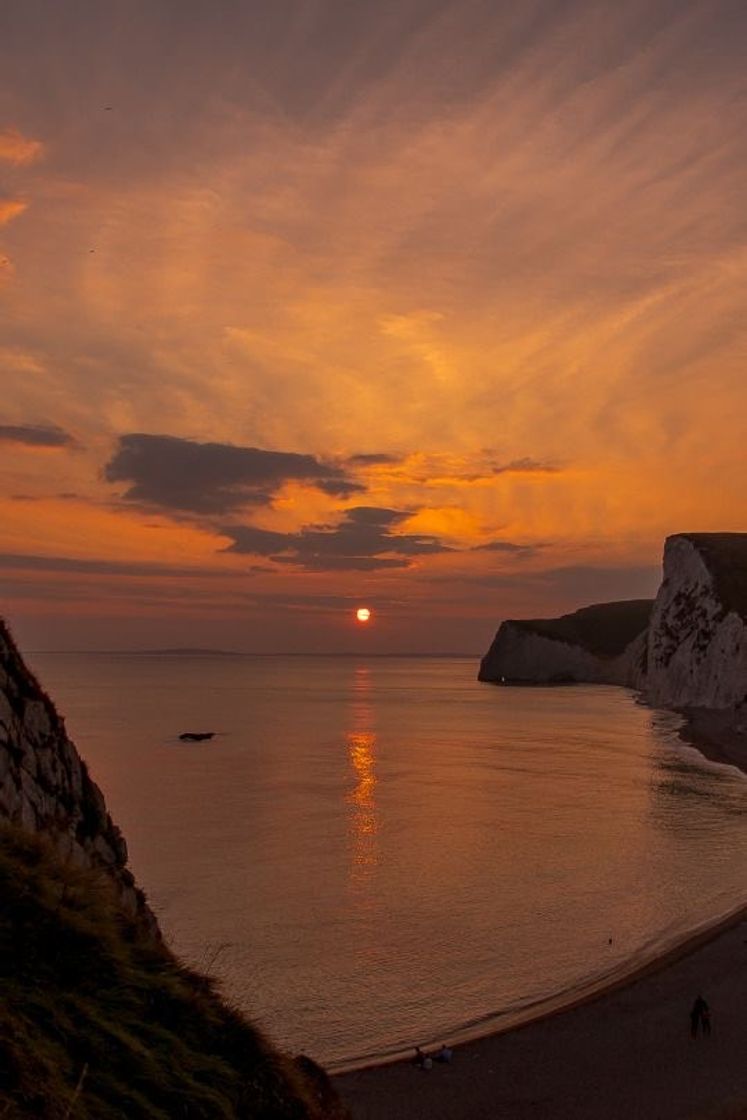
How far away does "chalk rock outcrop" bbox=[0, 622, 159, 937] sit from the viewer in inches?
631

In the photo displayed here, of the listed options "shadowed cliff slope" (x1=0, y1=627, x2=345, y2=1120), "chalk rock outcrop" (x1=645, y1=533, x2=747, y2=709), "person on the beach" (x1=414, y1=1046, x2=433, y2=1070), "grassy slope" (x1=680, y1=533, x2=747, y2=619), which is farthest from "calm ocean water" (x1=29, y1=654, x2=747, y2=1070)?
"grassy slope" (x1=680, y1=533, x2=747, y2=619)

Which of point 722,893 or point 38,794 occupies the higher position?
point 38,794

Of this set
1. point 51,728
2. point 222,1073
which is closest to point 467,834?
point 51,728

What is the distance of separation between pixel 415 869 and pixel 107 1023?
3664 centimetres

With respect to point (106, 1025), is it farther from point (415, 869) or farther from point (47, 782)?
point (415, 869)

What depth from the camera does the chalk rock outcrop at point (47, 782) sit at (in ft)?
52.6

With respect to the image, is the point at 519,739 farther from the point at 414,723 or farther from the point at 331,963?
the point at 331,963

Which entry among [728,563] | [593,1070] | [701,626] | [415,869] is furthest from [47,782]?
[728,563]

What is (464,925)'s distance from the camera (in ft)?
113

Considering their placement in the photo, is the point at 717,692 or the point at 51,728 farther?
the point at 717,692

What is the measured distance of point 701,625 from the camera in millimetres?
127250

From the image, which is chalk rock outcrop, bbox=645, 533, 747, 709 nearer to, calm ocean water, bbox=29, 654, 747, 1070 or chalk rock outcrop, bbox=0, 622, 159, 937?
calm ocean water, bbox=29, 654, 747, 1070

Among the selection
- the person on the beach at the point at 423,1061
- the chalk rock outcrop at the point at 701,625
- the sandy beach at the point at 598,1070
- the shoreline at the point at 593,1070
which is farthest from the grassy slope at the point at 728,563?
the person on the beach at the point at 423,1061

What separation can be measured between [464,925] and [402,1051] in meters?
10.8
